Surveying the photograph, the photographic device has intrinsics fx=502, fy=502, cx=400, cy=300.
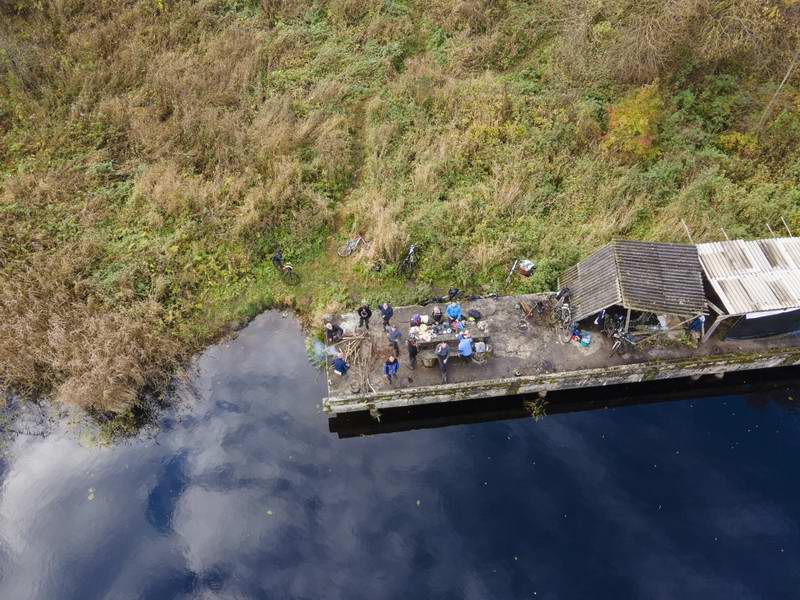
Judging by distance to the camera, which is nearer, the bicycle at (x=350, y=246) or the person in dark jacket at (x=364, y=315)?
the person in dark jacket at (x=364, y=315)

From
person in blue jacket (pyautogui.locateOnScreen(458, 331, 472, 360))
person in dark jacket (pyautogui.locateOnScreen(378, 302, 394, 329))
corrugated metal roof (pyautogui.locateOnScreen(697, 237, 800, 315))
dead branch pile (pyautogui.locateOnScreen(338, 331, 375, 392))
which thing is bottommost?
dead branch pile (pyautogui.locateOnScreen(338, 331, 375, 392))

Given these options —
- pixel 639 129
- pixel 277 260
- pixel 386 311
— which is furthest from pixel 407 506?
pixel 639 129

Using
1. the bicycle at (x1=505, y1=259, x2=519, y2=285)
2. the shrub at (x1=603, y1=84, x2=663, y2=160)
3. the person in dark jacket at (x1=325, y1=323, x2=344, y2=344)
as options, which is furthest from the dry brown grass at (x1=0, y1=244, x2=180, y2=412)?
the shrub at (x1=603, y1=84, x2=663, y2=160)

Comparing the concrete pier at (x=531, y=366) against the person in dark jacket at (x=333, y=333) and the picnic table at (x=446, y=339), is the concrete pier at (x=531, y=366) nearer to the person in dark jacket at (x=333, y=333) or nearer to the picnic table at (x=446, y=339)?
the picnic table at (x=446, y=339)

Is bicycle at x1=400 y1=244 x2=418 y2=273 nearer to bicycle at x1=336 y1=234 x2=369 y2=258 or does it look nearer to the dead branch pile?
bicycle at x1=336 y1=234 x2=369 y2=258

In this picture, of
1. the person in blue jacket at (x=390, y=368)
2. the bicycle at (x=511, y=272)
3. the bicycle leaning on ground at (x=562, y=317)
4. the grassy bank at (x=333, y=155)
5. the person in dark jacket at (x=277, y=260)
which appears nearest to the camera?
the person in blue jacket at (x=390, y=368)

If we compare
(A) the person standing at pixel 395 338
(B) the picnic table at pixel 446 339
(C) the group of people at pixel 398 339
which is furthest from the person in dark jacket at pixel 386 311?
(B) the picnic table at pixel 446 339

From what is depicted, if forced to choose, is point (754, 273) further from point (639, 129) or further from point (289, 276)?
point (289, 276)
